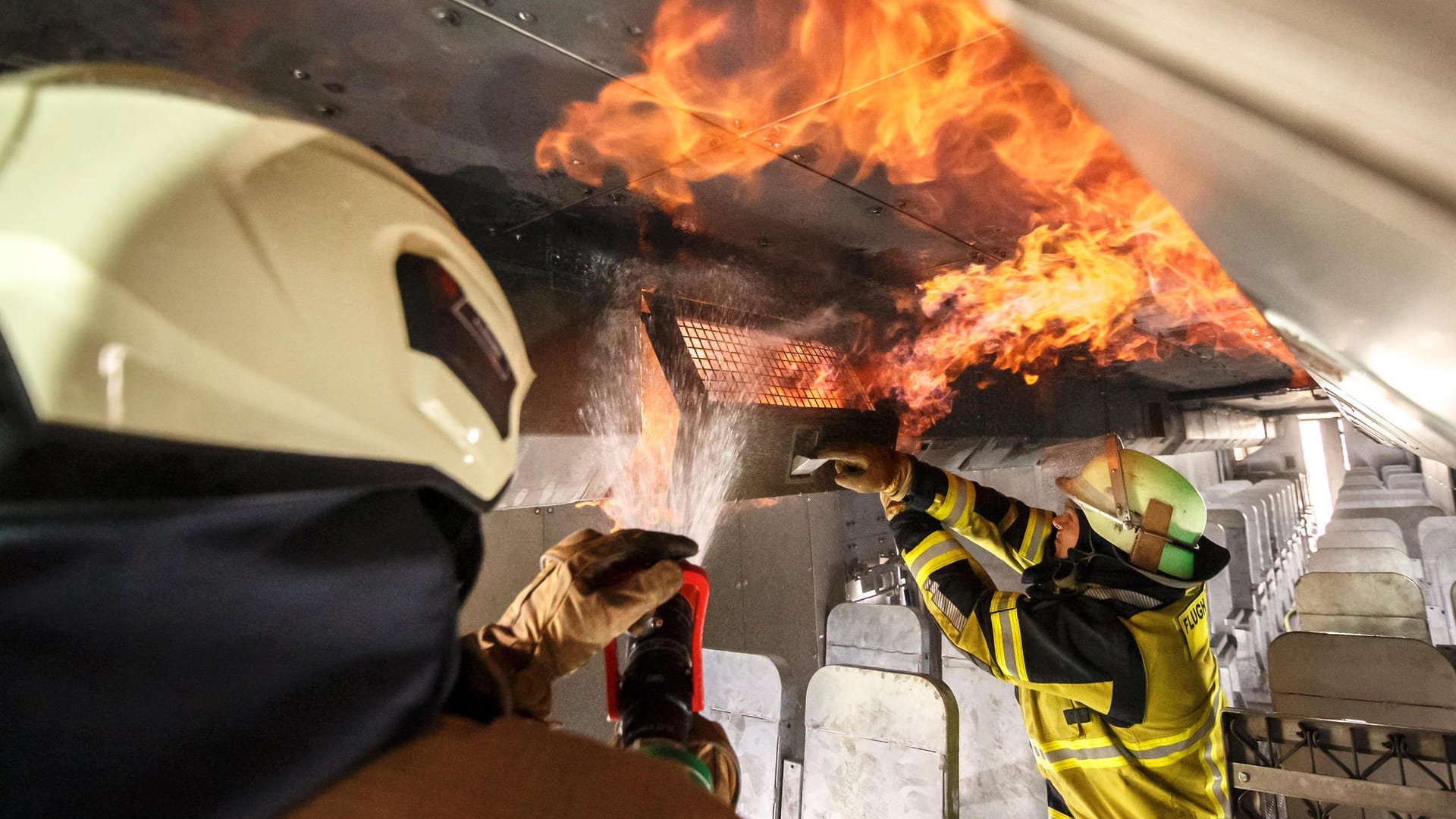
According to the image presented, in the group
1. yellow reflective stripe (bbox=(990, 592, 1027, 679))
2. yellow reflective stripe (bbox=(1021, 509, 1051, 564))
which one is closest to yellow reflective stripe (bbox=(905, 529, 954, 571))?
yellow reflective stripe (bbox=(990, 592, 1027, 679))

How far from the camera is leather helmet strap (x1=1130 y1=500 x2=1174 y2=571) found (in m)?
2.51

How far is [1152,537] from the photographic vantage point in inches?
99.3

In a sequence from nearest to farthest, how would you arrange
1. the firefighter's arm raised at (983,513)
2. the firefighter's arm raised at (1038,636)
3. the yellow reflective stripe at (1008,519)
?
the firefighter's arm raised at (1038,636), the firefighter's arm raised at (983,513), the yellow reflective stripe at (1008,519)

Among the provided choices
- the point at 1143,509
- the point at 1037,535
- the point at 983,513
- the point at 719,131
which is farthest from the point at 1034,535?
the point at 719,131

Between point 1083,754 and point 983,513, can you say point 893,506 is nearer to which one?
point 983,513

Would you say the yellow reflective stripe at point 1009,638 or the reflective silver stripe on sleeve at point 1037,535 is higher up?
the reflective silver stripe on sleeve at point 1037,535

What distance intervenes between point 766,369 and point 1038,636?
1.38 meters

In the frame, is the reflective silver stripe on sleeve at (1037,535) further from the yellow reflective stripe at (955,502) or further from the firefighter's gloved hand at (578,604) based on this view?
the firefighter's gloved hand at (578,604)

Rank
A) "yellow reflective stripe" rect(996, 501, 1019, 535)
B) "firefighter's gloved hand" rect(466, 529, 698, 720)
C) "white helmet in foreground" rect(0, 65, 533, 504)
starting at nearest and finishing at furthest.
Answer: "white helmet in foreground" rect(0, 65, 533, 504) → "firefighter's gloved hand" rect(466, 529, 698, 720) → "yellow reflective stripe" rect(996, 501, 1019, 535)

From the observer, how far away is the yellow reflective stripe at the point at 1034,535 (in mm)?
3092

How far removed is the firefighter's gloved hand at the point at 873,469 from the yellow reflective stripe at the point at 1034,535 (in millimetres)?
706

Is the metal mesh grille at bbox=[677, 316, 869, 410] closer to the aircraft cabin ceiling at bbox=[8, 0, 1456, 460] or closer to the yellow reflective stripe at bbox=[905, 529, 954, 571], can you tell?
the aircraft cabin ceiling at bbox=[8, 0, 1456, 460]

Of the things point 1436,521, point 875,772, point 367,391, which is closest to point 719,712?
point 875,772

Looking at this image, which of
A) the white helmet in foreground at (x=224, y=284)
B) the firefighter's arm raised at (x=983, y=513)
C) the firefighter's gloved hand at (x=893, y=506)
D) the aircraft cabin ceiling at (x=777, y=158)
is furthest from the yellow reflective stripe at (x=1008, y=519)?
the white helmet in foreground at (x=224, y=284)
